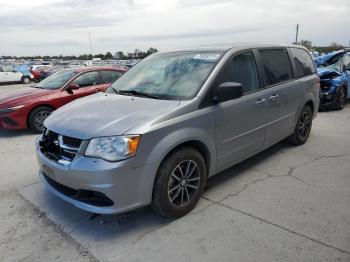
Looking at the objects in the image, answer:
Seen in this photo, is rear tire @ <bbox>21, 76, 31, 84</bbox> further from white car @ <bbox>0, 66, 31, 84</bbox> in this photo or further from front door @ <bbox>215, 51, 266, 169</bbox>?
front door @ <bbox>215, 51, 266, 169</bbox>

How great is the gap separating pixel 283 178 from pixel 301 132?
5.45 feet

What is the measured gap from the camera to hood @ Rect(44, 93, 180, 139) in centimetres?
319

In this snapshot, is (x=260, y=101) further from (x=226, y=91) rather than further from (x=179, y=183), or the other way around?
(x=179, y=183)

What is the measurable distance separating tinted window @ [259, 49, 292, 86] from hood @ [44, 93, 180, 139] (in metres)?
1.81

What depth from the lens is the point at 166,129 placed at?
3283 mm

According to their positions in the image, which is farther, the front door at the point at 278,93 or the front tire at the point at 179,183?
the front door at the point at 278,93

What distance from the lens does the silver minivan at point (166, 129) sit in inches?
122

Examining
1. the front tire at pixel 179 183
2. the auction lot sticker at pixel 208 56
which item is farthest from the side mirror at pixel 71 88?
the front tire at pixel 179 183

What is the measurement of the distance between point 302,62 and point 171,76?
291 centimetres

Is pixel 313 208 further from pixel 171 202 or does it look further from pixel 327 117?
pixel 327 117

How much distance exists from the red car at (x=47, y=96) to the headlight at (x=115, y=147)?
496 cm

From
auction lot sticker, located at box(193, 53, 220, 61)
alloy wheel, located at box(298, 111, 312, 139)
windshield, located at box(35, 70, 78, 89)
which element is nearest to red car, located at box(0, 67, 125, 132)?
windshield, located at box(35, 70, 78, 89)

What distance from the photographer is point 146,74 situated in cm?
447

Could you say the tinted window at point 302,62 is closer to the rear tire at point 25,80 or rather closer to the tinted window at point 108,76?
the tinted window at point 108,76
